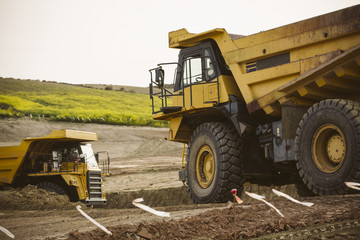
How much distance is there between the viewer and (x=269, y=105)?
10.8m

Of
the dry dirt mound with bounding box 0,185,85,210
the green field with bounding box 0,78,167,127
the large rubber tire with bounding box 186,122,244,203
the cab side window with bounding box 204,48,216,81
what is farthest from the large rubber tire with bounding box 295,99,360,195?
the green field with bounding box 0,78,167,127

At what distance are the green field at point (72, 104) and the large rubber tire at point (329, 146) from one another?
40.2 meters

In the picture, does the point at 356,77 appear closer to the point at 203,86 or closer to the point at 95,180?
the point at 203,86

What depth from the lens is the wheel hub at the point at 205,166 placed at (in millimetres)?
12375

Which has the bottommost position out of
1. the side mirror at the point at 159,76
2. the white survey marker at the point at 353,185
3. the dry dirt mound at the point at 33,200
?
the dry dirt mound at the point at 33,200

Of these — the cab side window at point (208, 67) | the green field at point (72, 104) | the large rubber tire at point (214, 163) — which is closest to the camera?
the large rubber tire at point (214, 163)

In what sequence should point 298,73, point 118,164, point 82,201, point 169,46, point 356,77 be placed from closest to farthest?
point 356,77 → point 298,73 → point 169,46 → point 82,201 → point 118,164

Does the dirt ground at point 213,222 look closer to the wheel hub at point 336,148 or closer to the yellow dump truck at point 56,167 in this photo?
the wheel hub at point 336,148

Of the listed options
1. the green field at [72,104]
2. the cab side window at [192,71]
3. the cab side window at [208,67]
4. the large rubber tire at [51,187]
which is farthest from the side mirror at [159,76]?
the green field at [72,104]

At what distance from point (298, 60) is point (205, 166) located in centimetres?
379

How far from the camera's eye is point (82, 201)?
58.4ft

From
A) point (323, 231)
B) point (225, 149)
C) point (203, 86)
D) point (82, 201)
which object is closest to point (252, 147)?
point (225, 149)

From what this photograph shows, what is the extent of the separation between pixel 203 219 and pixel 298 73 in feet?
14.1

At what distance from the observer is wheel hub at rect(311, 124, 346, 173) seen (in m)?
9.27
